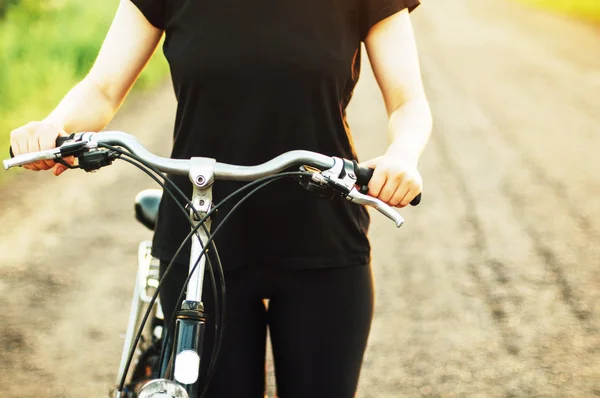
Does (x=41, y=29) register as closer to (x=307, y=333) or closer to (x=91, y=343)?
(x=91, y=343)

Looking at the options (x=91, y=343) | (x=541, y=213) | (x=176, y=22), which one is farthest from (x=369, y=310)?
(x=541, y=213)

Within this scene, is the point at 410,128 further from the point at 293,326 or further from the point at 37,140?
the point at 37,140

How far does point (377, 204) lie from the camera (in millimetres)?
1475

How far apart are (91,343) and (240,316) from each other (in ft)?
7.49

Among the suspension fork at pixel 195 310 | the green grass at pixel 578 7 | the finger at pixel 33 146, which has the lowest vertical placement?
the suspension fork at pixel 195 310

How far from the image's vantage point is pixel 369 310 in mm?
2029

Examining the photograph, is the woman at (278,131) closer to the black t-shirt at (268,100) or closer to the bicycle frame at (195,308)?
the black t-shirt at (268,100)

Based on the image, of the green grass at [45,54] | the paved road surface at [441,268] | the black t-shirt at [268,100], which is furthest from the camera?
the green grass at [45,54]

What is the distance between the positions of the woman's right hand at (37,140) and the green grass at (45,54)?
5029 mm

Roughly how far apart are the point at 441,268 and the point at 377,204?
3611mm

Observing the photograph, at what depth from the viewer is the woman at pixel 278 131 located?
1.75 metres

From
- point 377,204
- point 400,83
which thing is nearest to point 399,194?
point 377,204

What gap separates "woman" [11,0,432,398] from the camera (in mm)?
1755

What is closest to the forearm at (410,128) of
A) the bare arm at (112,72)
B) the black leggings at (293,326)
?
the black leggings at (293,326)
